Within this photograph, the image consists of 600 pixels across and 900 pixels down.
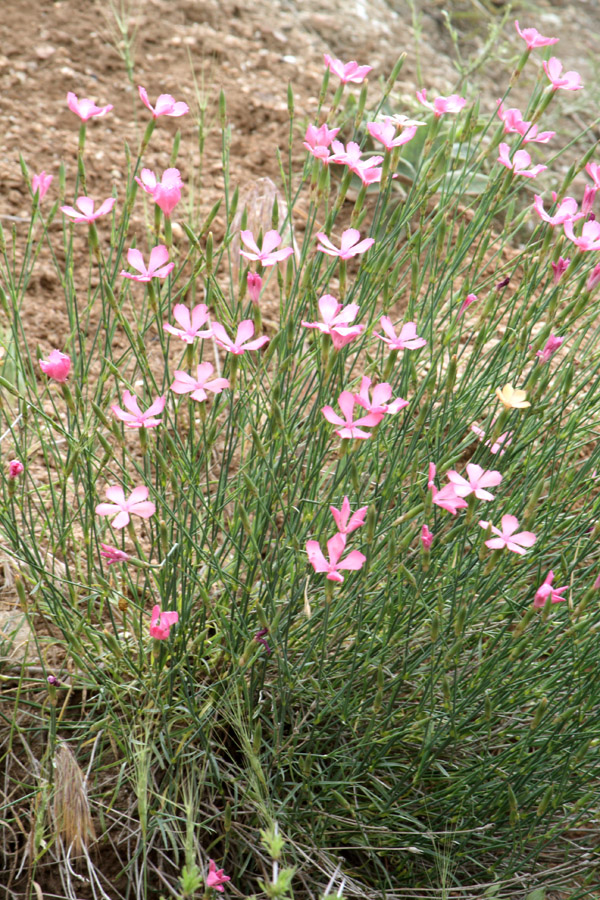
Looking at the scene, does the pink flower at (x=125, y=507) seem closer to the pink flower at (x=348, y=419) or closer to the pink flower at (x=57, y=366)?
the pink flower at (x=57, y=366)

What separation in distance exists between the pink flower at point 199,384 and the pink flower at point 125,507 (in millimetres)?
173

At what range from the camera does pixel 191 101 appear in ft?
10.4

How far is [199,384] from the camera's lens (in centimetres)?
131

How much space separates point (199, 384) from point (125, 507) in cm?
22

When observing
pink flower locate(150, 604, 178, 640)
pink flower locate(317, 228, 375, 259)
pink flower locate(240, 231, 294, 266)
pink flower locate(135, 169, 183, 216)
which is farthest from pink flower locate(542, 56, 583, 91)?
pink flower locate(150, 604, 178, 640)

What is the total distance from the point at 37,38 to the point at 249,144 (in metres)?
0.94

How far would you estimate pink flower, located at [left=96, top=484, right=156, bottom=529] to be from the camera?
1262mm

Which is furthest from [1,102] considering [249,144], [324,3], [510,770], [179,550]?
[510,770]

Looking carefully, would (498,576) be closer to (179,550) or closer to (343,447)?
(343,447)

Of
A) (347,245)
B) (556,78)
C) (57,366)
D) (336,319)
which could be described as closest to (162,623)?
(57,366)

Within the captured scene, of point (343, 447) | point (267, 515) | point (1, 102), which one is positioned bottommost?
point (1, 102)

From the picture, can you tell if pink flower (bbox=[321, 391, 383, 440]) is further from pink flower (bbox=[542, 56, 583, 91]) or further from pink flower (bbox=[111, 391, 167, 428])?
pink flower (bbox=[542, 56, 583, 91])

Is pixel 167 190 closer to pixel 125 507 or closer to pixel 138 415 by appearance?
pixel 138 415

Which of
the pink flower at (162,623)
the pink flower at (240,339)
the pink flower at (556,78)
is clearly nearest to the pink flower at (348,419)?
the pink flower at (240,339)
